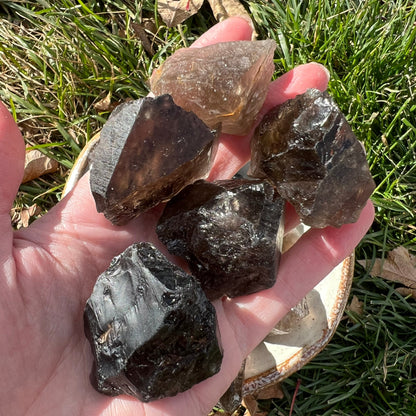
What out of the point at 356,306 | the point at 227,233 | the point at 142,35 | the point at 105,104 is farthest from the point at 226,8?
the point at 356,306

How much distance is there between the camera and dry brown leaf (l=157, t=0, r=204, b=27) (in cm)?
342

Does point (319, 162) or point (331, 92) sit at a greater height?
point (319, 162)

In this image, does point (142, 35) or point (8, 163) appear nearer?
point (8, 163)

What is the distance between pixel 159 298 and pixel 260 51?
119 centimetres

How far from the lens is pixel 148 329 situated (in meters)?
2.00

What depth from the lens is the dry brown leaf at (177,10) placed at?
342 cm

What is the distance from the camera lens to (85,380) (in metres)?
2.17

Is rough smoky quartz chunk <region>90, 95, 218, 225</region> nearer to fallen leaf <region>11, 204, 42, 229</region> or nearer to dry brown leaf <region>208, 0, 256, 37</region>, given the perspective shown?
fallen leaf <region>11, 204, 42, 229</region>

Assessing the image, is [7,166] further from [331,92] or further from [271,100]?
[331,92]

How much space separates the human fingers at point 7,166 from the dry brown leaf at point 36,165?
1.18 m

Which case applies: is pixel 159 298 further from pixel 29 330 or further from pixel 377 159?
pixel 377 159

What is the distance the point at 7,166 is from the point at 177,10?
1.86m

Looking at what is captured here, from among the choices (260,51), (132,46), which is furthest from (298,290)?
(132,46)

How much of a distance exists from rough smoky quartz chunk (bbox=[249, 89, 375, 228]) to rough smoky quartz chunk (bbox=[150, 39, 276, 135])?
0.66ft
